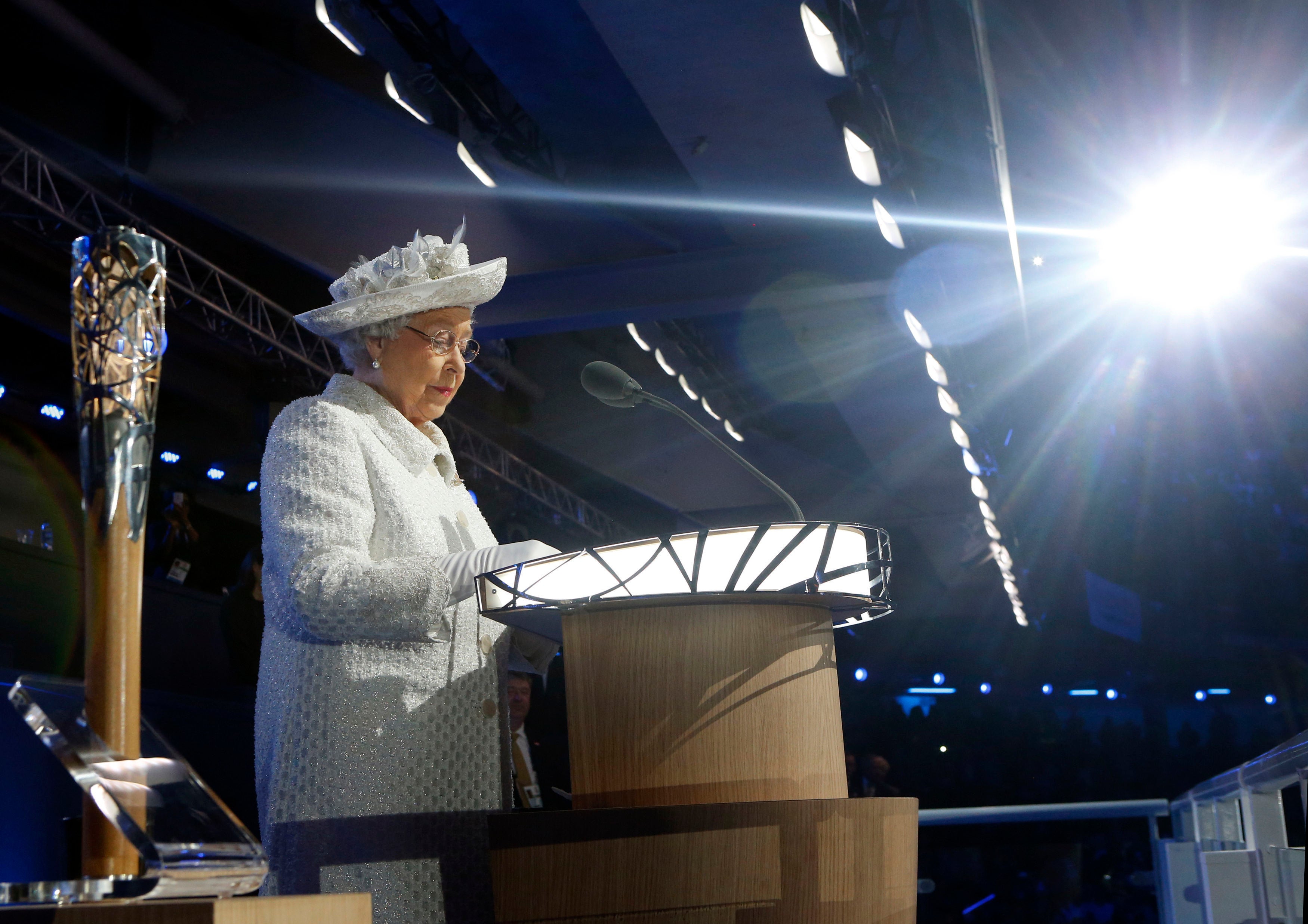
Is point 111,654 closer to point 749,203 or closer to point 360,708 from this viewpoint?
point 360,708

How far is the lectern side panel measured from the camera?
3.51 ft

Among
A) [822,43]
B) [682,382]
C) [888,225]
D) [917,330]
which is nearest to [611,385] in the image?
[822,43]

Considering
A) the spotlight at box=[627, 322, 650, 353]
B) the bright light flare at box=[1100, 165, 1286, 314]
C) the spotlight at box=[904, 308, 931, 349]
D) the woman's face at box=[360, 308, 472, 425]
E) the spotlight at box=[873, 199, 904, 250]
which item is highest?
the spotlight at box=[627, 322, 650, 353]

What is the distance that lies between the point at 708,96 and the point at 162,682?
5.16 m

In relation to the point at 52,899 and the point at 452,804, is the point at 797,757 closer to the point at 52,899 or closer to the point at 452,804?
the point at 452,804

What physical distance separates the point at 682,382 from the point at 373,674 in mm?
6448

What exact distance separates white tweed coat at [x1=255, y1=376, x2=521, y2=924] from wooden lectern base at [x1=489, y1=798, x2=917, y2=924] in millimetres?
298

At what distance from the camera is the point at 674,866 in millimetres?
1021

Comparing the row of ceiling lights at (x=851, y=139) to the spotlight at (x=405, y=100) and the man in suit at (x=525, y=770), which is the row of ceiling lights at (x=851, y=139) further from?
the man in suit at (x=525, y=770)

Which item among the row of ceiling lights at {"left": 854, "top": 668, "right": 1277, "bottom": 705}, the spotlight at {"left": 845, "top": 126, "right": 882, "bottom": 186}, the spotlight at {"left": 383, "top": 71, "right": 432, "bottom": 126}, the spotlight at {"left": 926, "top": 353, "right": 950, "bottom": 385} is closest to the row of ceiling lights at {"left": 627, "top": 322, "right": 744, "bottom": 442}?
the spotlight at {"left": 926, "top": 353, "right": 950, "bottom": 385}

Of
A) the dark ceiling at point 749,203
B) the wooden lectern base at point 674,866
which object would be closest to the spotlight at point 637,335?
the dark ceiling at point 749,203

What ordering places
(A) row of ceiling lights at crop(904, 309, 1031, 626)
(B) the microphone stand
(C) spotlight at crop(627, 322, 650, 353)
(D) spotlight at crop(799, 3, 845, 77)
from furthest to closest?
1. (C) spotlight at crop(627, 322, 650, 353)
2. (A) row of ceiling lights at crop(904, 309, 1031, 626)
3. (D) spotlight at crop(799, 3, 845, 77)
4. (B) the microphone stand

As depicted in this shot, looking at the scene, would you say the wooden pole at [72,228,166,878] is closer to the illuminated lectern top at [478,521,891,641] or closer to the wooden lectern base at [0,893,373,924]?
the wooden lectern base at [0,893,373,924]

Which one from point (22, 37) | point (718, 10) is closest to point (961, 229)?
point (718, 10)
